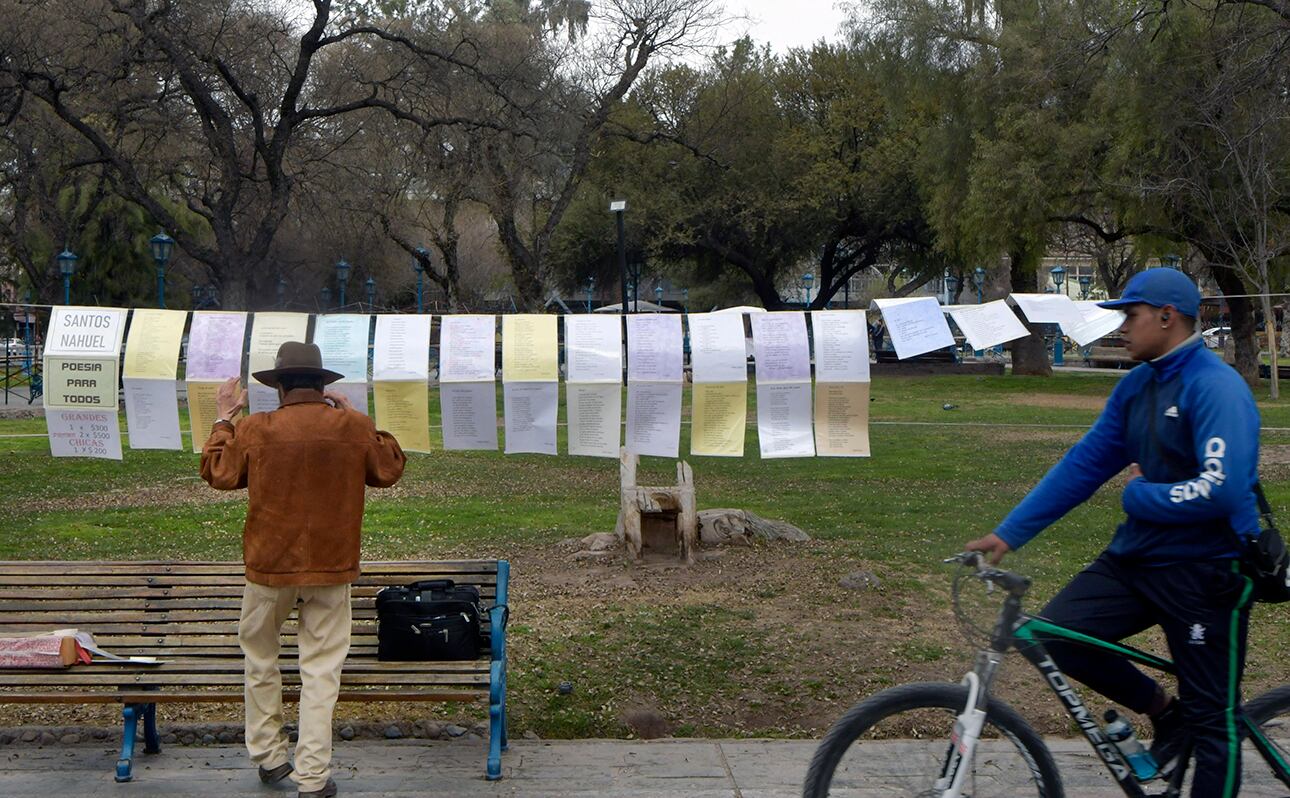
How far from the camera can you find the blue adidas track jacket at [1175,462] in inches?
146

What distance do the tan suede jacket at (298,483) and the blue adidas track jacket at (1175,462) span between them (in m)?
2.39

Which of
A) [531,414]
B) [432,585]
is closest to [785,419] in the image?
[531,414]

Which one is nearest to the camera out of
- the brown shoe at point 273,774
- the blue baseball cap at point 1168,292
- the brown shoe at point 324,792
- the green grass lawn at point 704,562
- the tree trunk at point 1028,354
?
the blue baseball cap at point 1168,292

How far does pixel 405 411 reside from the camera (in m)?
7.67

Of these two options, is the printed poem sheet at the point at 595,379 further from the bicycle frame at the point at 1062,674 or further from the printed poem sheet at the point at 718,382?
the bicycle frame at the point at 1062,674

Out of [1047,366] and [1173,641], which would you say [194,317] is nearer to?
[1173,641]

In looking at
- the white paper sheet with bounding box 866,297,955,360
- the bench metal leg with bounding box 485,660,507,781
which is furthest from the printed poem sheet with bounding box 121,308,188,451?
the white paper sheet with bounding box 866,297,955,360

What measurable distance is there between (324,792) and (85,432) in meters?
3.61

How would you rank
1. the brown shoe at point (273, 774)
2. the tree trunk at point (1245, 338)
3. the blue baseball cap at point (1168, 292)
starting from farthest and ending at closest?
the tree trunk at point (1245, 338), the brown shoe at point (273, 774), the blue baseball cap at point (1168, 292)

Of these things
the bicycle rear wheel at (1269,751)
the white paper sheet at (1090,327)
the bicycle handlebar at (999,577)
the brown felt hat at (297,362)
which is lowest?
the bicycle rear wheel at (1269,751)

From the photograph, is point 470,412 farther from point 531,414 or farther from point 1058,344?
point 1058,344

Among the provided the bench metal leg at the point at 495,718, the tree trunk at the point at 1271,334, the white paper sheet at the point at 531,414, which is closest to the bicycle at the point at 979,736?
the bench metal leg at the point at 495,718

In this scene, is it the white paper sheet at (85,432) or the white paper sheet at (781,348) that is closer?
the white paper sheet at (85,432)

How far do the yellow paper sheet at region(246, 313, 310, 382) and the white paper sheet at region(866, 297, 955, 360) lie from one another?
3.25 metres
